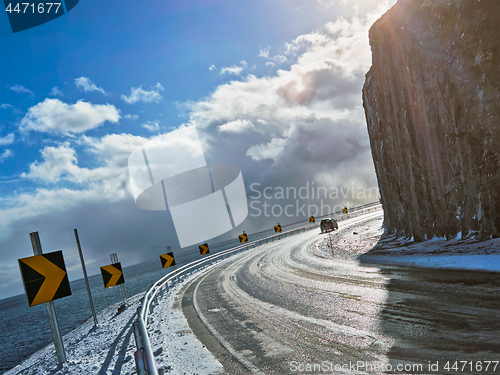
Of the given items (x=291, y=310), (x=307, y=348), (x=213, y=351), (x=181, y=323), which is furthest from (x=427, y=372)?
(x=181, y=323)

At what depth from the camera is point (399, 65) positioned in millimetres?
21531

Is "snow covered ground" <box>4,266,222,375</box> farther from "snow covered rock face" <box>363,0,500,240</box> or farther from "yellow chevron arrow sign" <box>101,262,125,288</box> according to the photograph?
"snow covered rock face" <box>363,0,500,240</box>

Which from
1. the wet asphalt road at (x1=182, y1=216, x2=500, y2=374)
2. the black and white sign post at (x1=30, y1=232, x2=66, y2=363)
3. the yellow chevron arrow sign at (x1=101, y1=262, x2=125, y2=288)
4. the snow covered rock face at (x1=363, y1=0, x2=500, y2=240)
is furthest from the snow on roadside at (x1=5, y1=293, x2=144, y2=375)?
the snow covered rock face at (x1=363, y1=0, x2=500, y2=240)

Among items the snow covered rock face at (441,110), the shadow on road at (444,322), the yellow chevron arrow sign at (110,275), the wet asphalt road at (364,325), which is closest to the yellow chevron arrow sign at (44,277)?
the wet asphalt road at (364,325)

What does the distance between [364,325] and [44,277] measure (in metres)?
6.91

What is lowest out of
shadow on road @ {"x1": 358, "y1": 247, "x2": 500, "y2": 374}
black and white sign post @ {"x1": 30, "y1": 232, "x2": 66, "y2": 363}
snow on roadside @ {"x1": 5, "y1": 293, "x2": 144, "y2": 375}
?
shadow on road @ {"x1": 358, "y1": 247, "x2": 500, "y2": 374}

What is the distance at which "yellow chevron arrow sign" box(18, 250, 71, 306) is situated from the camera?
6641 mm

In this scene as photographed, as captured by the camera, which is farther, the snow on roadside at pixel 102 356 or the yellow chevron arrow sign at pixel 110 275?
the yellow chevron arrow sign at pixel 110 275

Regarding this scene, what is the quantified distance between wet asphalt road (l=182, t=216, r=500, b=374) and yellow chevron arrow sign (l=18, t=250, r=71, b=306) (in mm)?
3451

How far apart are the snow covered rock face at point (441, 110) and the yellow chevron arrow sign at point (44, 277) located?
17.1 meters

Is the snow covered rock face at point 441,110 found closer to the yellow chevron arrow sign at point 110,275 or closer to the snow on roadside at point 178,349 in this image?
the snow on roadside at point 178,349

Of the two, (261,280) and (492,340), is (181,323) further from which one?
(492,340)

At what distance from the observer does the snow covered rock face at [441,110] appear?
589 inches

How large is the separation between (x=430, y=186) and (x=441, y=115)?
4.65 metres
